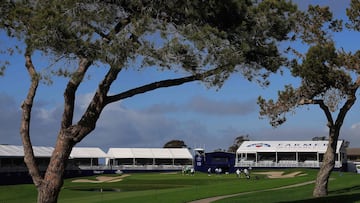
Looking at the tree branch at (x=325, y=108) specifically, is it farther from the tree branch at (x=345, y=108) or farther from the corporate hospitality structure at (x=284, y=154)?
the corporate hospitality structure at (x=284, y=154)

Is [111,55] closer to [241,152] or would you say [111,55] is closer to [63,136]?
[63,136]

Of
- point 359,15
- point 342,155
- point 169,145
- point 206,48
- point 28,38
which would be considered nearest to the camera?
point 28,38

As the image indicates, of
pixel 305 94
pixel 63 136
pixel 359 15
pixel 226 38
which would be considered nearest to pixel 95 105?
pixel 63 136

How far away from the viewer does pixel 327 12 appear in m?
25.6

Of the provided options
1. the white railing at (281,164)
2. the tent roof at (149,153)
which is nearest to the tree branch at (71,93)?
the white railing at (281,164)

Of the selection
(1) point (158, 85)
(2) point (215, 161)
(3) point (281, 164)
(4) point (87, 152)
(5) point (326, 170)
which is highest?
(1) point (158, 85)

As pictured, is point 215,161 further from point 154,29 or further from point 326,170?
point 154,29

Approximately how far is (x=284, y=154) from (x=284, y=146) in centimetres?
222

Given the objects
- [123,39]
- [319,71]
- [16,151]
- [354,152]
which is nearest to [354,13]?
[319,71]

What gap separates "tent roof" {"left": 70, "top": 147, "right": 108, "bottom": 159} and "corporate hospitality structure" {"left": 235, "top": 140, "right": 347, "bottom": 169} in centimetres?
2389

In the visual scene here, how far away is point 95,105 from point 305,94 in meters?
13.5

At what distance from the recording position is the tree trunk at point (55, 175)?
547 inches

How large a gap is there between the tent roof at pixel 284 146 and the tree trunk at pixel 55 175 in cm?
7333

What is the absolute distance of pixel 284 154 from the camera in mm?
90000
